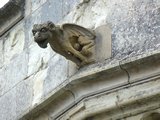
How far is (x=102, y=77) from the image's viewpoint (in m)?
4.38

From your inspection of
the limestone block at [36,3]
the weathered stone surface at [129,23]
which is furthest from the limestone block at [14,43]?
the weathered stone surface at [129,23]

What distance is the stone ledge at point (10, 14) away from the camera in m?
5.82

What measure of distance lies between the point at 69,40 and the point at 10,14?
132 cm

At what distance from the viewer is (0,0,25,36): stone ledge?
582 centimetres

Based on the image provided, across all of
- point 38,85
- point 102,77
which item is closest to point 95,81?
point 102,77

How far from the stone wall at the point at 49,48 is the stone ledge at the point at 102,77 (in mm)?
43

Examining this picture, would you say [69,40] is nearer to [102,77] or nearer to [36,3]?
[102,77]

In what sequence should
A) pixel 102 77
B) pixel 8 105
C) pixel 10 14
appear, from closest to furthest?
pixel 102 77, pixel 8 105, pixel 10 14

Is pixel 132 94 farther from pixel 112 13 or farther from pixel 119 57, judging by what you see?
pixel 112 13

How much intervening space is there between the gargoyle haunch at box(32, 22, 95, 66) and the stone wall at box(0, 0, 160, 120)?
0.13 meters

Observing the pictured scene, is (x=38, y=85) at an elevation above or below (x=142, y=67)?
above

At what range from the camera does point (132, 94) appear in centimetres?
425

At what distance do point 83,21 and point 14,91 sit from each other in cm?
95

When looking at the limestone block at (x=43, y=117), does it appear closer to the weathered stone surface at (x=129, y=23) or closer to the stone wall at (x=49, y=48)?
the stone wall at (x=49, y=48)
